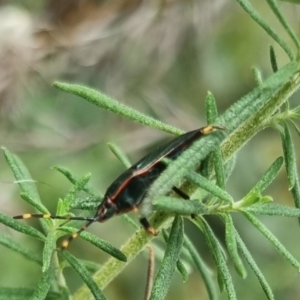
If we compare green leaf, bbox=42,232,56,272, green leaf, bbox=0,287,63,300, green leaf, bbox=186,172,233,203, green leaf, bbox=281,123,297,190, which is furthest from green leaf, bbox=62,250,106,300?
green leaf, bbox=281,123,297,190

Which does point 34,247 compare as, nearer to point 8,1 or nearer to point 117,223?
point 117,223

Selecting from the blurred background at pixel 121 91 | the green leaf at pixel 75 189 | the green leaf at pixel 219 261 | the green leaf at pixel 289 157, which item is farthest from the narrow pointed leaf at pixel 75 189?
the blurred background at pixel 121 91

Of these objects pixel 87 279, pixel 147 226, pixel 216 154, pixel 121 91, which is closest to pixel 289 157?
pixel 216 154

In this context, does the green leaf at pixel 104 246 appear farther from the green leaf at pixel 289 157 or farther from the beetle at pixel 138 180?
the green leaf at pixel 289 157

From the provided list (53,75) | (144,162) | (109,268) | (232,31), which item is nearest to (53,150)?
(53,75)

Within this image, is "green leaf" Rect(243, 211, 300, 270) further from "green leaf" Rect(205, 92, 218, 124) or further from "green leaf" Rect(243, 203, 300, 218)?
"green leaf" Rect(205, 92, 218, 124)

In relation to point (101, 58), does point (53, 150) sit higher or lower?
lower

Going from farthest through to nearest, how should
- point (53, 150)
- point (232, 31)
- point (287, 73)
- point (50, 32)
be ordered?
point (232, 31) < point (50, 32) < point (53, 150) < point (287, 73)
